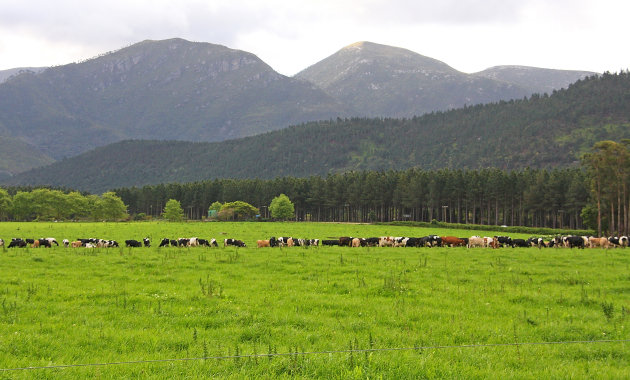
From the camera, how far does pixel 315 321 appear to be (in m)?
12.1

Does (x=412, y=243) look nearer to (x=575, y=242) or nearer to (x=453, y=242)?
(x=453, y=242)

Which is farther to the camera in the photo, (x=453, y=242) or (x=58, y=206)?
(x=58, y=206)

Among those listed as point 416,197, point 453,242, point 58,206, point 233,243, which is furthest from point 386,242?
point 58,206

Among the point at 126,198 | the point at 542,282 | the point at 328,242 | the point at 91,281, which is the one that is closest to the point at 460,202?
the point at 328,242

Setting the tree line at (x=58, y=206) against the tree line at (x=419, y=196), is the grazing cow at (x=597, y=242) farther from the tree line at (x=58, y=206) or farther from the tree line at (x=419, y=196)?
the tree line at (x=58, y=206)

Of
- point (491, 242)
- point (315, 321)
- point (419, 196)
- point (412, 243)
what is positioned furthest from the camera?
point (419, 196)

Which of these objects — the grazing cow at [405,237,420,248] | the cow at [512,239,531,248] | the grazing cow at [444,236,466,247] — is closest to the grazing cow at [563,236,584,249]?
the cow at [512,239,531,248]

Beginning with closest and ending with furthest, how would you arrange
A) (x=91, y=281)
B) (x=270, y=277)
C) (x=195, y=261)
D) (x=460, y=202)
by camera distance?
(x=91, y=281), (x=270, y=277), (x=195, y=261), (x=460, y=202)

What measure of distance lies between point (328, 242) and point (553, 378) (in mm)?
35145

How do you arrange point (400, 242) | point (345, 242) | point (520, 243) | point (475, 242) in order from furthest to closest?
point (345, 242), point (400, 242), point (475, 242), point (520, 243)

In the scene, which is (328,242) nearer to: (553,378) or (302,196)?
(553,378)

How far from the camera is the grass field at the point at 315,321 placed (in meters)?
8.78

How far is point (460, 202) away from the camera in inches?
5330

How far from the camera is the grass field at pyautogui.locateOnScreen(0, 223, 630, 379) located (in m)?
8.78
